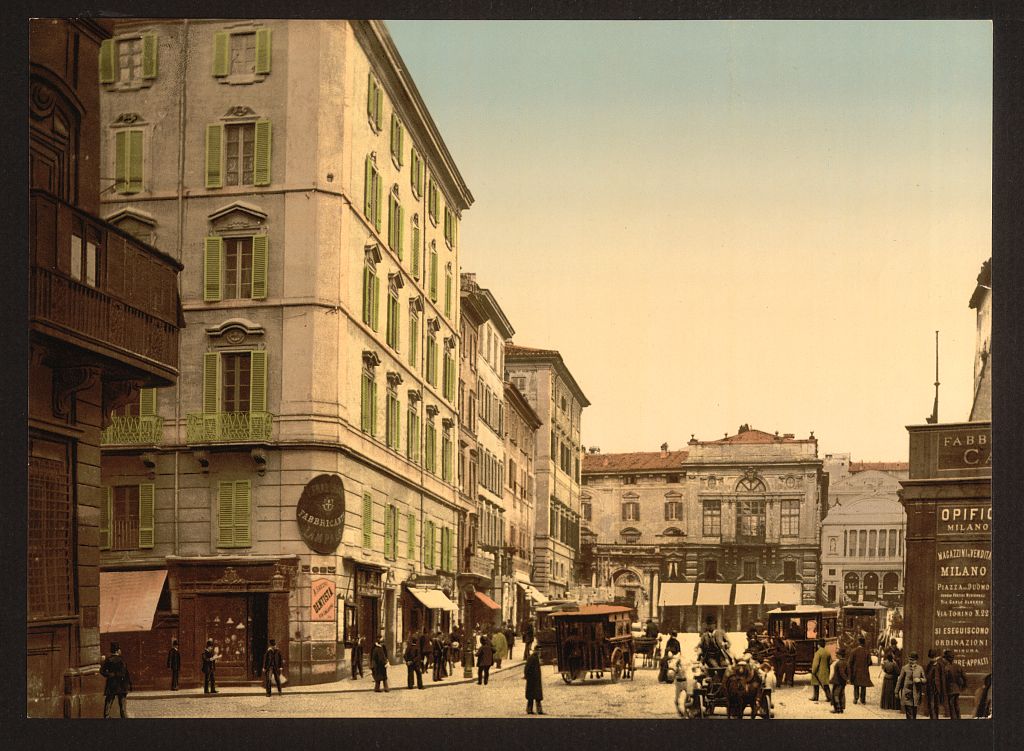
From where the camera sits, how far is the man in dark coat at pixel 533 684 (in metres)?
20.6

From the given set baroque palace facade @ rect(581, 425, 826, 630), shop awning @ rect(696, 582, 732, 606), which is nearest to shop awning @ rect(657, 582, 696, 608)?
baroque palace facade @ rect(581, 425, 826, 630)

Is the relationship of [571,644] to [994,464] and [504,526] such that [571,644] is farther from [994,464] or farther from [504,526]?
[994,464]

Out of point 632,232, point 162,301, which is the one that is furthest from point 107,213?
point 632,232

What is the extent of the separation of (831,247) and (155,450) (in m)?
9.80

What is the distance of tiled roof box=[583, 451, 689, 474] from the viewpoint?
23203 mm

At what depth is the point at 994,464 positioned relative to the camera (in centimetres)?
2084

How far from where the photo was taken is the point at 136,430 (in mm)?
21328

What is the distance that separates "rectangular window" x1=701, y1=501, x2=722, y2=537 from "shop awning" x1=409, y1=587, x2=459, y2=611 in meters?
4.38

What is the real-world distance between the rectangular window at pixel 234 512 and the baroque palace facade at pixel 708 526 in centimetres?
552

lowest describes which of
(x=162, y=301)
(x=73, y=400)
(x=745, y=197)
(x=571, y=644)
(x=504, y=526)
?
(x=571, y=644)

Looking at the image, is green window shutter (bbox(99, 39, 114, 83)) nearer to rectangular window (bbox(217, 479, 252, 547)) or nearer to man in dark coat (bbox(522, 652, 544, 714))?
rectangular window (bbox(217, 479, 252, 547))

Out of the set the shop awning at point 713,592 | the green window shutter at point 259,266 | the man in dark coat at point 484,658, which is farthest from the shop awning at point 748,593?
the green window shutter at point 259,266

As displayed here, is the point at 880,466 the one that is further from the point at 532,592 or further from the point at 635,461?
the point at 532,592

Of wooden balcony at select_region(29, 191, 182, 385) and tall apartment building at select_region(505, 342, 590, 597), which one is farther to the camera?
tall apartment building at select_region(505, 342, 590, 597)
